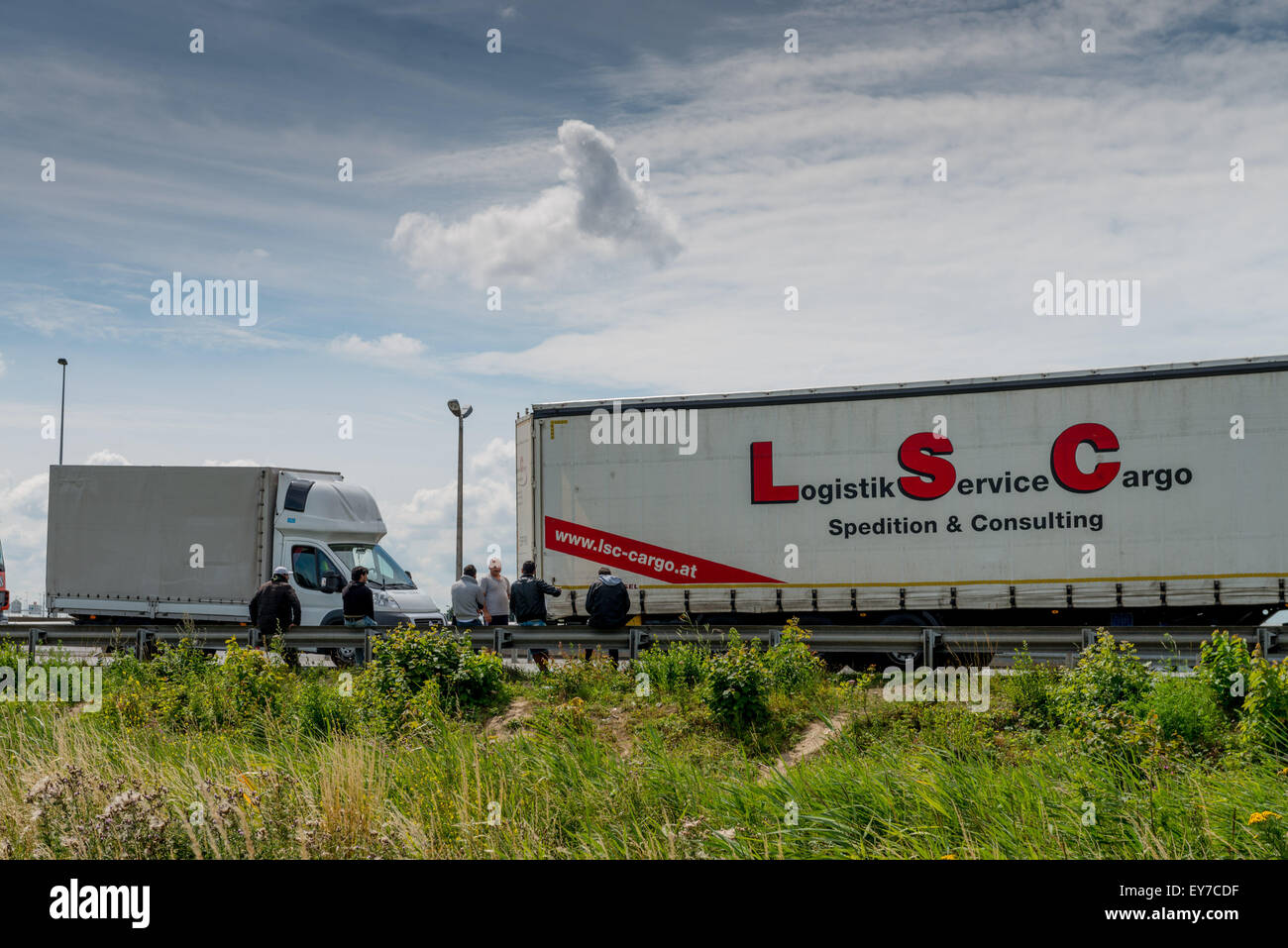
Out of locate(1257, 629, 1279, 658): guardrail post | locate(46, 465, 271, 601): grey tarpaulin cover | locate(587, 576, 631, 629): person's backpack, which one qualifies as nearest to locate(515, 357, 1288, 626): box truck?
locate(587, 576, 631, 629): person's backpack

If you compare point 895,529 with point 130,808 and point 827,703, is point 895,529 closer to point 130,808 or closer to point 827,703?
point 827,703

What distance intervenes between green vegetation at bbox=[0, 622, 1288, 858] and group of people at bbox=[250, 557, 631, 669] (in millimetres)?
1589

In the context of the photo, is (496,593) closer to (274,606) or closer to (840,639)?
(274,606)

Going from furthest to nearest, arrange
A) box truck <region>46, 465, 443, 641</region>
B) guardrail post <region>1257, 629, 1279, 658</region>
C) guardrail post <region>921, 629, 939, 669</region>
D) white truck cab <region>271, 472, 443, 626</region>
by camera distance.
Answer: box truck <region>46, 465, 443, 641</region>, white truck cab <region>271, 472, 443, 626</region>, guardrail post <region>921, 629, 939, 669</region>, guardrail post <region>1257, 629, 1279, 658</region>

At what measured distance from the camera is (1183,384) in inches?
613

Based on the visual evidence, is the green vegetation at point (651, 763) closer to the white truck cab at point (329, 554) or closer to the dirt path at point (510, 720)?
the dirt path at point (510, 720)

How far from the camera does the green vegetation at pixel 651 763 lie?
22.0 ft

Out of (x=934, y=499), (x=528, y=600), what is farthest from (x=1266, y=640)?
(x=528, y=600)

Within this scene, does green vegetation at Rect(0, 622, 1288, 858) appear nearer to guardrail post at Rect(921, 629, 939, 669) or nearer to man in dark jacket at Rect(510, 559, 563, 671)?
guardrail post at Rect(921, 629, 939, 669)

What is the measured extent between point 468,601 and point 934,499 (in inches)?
283

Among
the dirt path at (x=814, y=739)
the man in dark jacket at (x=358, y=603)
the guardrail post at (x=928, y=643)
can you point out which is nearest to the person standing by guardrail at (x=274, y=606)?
the man in dark jacket at (x=358, y=603)

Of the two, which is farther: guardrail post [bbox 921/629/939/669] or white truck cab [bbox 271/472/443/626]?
white truck cab [bbox 271/472/443/626]

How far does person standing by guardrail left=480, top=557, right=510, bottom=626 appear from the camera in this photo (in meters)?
15.2
